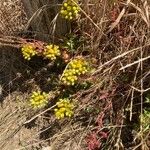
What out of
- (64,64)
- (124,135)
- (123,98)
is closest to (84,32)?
(64,64)

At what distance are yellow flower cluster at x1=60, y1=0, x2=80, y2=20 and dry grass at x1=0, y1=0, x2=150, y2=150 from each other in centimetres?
7

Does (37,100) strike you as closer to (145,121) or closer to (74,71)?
(74,71)

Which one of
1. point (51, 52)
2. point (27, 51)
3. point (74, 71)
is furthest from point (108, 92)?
point (27, 51)

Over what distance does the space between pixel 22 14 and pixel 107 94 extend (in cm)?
93

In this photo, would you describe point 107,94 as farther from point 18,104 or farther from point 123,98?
point 18,104

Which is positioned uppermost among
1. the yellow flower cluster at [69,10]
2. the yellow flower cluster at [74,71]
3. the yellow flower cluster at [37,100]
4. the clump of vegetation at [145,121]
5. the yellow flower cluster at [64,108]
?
the yellow flower cluster at [69,10]

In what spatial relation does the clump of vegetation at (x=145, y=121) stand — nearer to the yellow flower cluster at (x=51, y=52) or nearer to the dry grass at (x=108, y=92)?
the dry grass at (x=108, y=92)

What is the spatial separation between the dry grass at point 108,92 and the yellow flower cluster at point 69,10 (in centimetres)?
7

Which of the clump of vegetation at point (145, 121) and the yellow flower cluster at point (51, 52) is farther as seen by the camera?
the yellow flower cluster at point (51, 52)

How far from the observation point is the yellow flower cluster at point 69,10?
246 centimetres

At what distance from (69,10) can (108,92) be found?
520mm

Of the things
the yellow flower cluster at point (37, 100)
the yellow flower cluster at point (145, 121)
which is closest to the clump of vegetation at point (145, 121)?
the yellow flower cluster at point (145, 121)

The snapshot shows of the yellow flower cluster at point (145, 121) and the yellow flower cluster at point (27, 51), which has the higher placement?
the yellow flower cluster at point (27, 51)

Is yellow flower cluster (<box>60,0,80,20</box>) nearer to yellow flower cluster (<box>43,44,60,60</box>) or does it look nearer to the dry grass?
the dry grass
